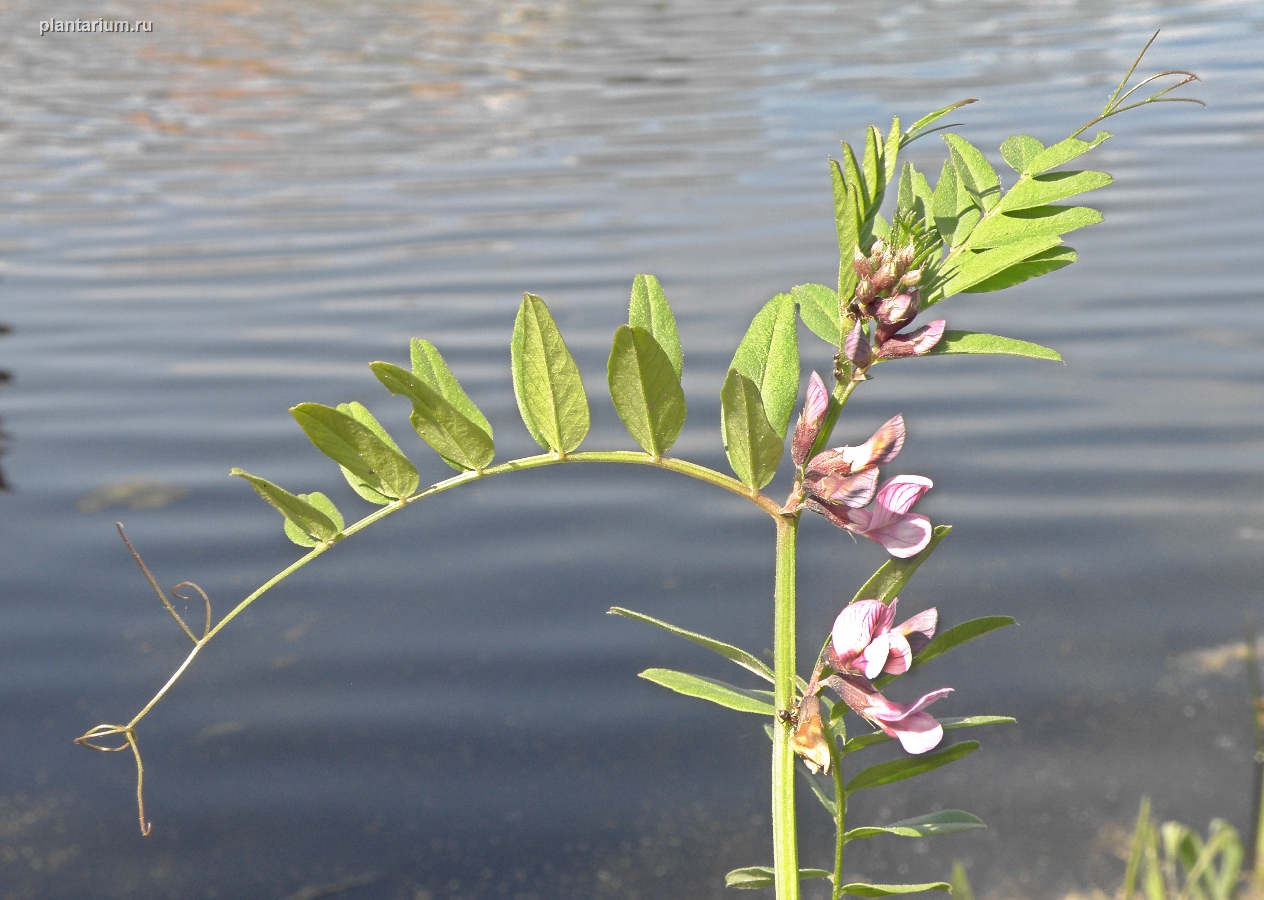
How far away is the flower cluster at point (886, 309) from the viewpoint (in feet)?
2.05

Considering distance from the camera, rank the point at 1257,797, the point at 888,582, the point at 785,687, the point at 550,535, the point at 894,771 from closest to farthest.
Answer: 1. the point at 785,687
2. the point at 888,582
3. the point at 894,771
4. the point at 1257,797
5. the point at 550,535

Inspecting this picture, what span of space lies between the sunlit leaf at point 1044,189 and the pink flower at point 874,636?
317 mm

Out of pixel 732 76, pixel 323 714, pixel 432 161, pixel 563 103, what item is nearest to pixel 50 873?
pixel 323 714

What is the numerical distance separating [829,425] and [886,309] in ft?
0.22

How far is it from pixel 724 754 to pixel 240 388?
2.38m

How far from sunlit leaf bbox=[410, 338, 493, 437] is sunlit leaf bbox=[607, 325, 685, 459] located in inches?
5.3

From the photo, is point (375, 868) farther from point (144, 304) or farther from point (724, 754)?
point (144, 304)

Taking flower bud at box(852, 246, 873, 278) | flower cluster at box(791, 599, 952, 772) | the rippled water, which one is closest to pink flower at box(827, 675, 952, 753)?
flower cluster at box(791, 599, 952, 772)

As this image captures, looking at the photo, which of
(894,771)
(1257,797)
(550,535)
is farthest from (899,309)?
(550,535)

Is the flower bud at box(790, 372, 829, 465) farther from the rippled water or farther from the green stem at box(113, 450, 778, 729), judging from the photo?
the rippled water

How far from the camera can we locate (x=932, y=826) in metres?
0.72

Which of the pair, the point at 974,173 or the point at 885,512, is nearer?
the point at 885,512

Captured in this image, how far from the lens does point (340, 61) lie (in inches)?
→ 431

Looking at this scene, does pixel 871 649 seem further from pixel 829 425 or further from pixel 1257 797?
pixel 1257 797
